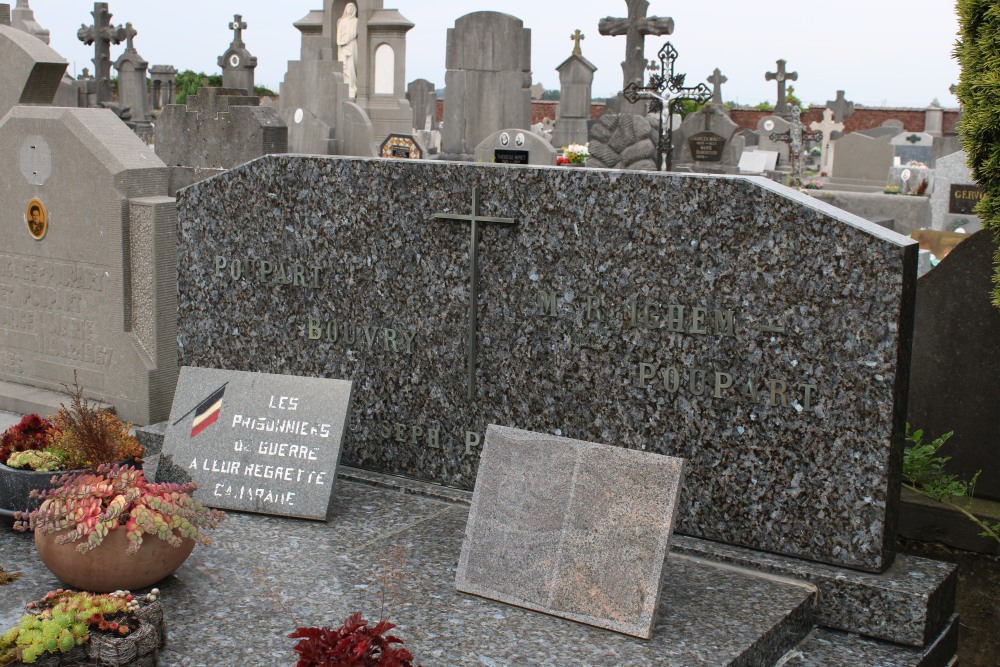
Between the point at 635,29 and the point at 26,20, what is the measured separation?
14118 mm

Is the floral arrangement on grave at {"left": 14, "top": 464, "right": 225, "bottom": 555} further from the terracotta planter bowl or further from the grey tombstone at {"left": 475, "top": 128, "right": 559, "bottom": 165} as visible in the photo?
the grey tombstone at {"left": 475, "top": 128, "right": 559, "bottom": 165}

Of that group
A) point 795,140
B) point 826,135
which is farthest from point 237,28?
point 826,135

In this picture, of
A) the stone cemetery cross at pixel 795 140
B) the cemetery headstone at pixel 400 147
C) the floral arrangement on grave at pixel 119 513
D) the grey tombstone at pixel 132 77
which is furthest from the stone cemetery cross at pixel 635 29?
the floral arrangement on grave at pixel 119 513

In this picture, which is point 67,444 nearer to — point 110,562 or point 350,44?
point 110,562

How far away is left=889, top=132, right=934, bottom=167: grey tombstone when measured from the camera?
83.0ft

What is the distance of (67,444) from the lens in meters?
4.24

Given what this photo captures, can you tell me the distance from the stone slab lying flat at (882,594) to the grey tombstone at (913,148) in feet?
75.3

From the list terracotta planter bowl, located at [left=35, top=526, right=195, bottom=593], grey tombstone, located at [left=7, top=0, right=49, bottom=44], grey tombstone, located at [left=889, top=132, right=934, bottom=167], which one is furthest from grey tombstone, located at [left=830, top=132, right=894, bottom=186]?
grey tombstone, located at [left=7, top=0, right=49, bottom=44]

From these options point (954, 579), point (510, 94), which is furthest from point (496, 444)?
point (510, 94)

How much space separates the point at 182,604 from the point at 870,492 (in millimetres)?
2358

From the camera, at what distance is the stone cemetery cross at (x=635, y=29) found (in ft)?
58.0

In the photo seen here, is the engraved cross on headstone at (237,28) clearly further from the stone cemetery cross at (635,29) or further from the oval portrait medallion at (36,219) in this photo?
the oval portrait medallion at (36,219)

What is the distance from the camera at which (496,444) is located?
383 centimetres

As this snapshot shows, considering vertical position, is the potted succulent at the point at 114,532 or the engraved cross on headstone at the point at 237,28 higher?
the engraved cross on headstone at the point at 237,28
